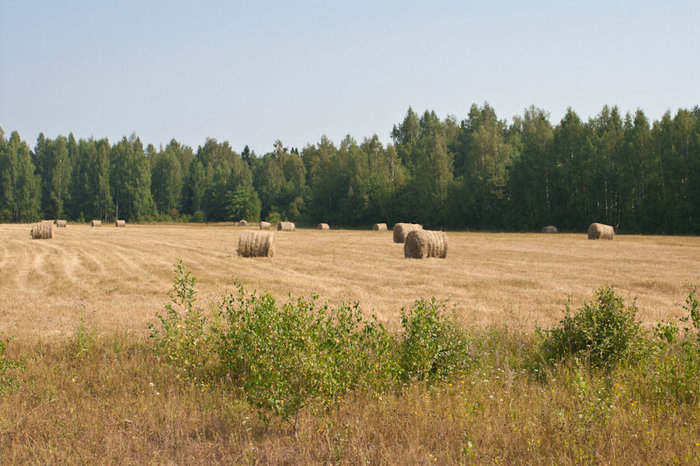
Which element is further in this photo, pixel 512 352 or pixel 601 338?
pixel 512 352

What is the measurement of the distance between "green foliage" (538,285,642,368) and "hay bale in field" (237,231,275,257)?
1799 centimetres

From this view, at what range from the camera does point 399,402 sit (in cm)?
553

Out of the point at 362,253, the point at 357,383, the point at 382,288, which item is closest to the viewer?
the point at 357,383

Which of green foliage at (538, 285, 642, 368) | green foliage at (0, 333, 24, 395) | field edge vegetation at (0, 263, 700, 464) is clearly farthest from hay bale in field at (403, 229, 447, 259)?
green foliage at (0, 333, 24, 395)

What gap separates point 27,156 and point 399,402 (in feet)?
348

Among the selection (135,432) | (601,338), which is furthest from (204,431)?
(601,338)

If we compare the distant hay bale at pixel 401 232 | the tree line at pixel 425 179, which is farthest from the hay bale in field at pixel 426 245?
the tree line at pixel 425 179

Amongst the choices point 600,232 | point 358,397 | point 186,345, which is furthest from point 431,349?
point 600,232

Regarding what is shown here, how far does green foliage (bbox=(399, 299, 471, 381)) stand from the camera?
614cm

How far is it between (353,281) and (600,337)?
9685 mm

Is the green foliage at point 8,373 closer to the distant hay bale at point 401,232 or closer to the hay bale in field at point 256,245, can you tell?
the hay bale in field at point 256,245

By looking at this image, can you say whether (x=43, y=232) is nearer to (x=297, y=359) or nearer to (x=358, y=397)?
(x=358, y=397)

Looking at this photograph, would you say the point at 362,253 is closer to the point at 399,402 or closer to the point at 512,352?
the point at 512,352

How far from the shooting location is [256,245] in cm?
2400
